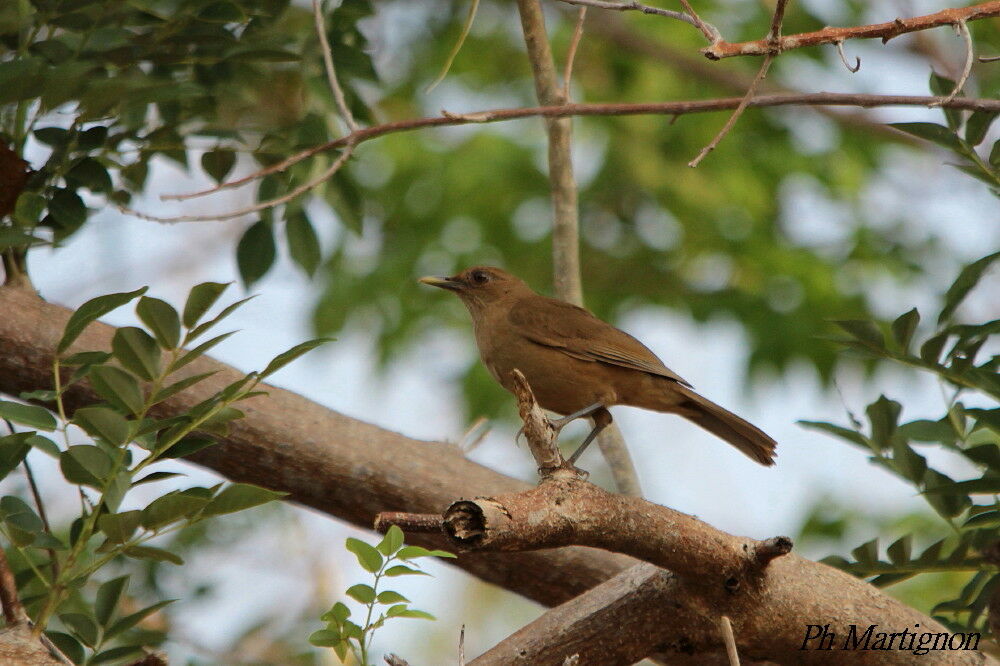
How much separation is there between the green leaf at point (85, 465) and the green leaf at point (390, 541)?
0.64 metres

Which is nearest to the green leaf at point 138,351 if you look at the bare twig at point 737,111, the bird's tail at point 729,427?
the bare twig at point 737,111

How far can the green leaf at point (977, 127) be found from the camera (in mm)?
3256

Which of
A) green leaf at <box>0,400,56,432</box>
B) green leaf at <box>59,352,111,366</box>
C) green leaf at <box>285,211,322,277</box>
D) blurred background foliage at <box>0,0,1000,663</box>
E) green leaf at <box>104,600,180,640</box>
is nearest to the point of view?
green leaf at <box>0,400,56,432</box>

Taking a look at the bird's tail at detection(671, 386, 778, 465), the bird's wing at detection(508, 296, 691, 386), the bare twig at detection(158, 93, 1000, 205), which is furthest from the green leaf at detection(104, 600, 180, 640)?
the bird's tail at detection(671, 386, 778, 465)

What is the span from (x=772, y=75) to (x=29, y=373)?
22.0ft

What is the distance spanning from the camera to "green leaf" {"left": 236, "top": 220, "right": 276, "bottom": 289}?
416 centimetres

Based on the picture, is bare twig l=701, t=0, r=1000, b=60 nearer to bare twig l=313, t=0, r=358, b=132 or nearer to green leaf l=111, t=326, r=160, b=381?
bare twig l=313, t=0, r=358, b=132

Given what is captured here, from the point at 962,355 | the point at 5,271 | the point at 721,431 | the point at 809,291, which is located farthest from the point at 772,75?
the point at 5,271

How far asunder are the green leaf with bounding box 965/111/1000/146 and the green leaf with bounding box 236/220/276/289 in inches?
99.7

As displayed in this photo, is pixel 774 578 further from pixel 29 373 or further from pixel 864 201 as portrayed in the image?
pixel 864 201

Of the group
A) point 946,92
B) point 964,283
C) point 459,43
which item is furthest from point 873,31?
point 459,43

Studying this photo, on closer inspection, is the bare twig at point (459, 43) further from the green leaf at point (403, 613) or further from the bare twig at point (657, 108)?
the green leaf at point (403, 613)

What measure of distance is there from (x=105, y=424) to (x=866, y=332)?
2109mm

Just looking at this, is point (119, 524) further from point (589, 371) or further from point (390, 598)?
point (589, 371)
